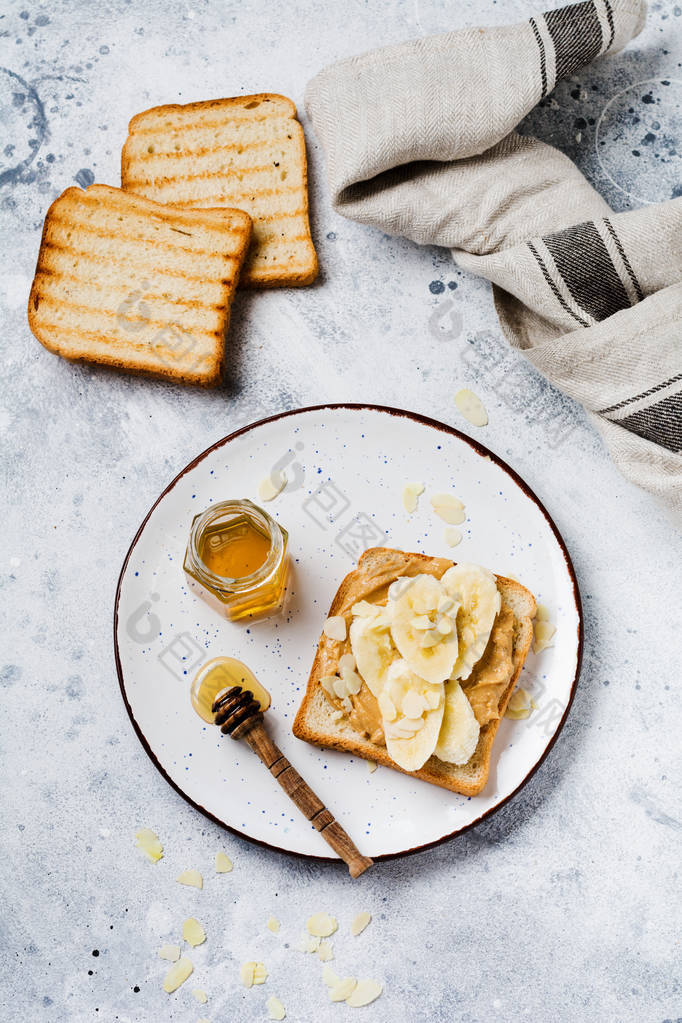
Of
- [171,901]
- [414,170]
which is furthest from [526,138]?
[171,901]

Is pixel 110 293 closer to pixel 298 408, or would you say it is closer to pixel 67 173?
pixel 67 173

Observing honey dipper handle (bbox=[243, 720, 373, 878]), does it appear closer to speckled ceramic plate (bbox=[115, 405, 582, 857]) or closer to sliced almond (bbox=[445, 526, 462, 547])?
speckled ceramic plate (bbox=[115, 405, 582, 857])

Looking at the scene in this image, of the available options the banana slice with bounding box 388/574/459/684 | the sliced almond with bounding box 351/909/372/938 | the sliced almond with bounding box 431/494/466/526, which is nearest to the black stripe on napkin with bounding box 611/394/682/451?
the sliced almond with bounding box 431/494/466/526

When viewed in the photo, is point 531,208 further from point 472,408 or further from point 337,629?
point 337,629

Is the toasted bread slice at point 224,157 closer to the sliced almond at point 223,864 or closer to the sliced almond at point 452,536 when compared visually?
the sliced almond at point 452,536

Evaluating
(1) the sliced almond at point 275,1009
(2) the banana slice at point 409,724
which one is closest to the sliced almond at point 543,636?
(2) the banana slice at point 409,724

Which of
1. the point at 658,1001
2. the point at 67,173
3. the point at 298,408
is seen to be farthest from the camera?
the point at 67,173

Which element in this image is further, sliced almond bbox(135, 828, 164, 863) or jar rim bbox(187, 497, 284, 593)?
sliced almond bbox(135, 828, 164, 863)
